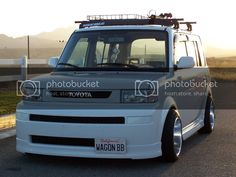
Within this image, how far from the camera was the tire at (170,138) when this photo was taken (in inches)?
259

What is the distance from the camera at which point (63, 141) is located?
6.32 meters

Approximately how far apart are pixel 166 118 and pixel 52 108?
1512 millimetres

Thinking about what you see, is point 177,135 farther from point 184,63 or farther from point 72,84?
point 72,84

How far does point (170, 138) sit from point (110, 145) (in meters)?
0.91

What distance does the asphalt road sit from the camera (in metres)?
6.20

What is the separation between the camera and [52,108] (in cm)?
629

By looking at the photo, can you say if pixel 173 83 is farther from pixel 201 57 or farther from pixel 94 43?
pixel 201 57

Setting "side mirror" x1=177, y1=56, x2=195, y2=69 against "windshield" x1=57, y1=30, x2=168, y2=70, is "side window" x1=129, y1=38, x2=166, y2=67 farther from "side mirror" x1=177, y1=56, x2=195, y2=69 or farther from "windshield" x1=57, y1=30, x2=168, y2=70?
"side mirror" x1=177, y1=56, x2=195, y2=69

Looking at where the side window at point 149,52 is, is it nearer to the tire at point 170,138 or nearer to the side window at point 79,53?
the side window at point 79,53

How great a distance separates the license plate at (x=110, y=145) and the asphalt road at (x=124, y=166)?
0.29 metres

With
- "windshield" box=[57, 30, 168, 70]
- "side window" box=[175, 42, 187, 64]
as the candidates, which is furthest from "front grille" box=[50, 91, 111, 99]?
"side window" box=[175, 42, 187, 64]

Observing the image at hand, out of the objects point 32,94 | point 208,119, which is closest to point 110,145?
point 32,94

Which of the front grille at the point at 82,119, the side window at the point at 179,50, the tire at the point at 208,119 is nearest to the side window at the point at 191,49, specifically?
the side window at the point at 179,50

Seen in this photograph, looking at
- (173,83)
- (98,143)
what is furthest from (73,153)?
(173,83)
